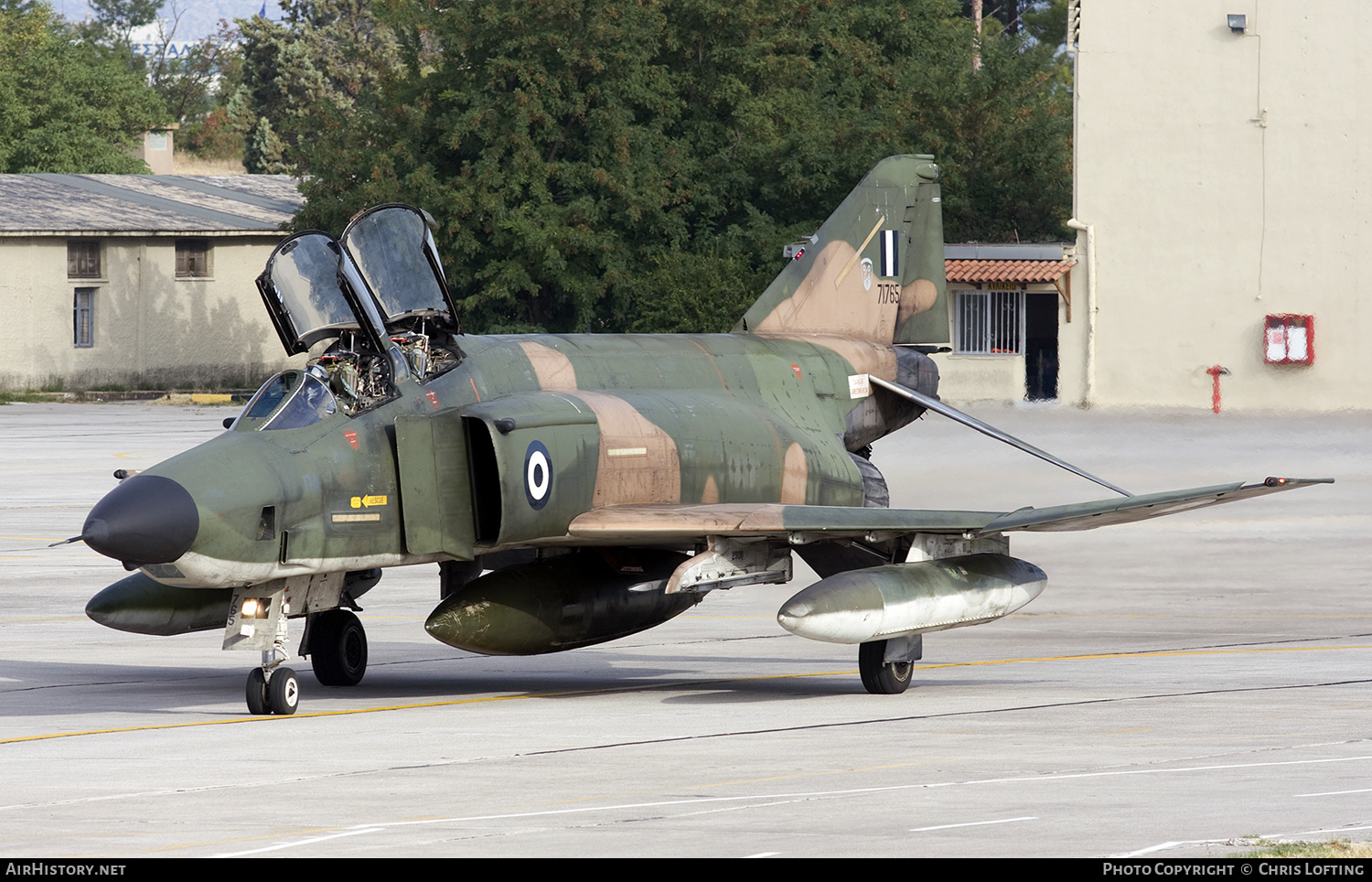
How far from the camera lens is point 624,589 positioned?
1620 centimetres

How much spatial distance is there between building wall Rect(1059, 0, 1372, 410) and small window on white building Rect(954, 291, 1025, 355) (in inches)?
111

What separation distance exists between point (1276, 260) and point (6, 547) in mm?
27653

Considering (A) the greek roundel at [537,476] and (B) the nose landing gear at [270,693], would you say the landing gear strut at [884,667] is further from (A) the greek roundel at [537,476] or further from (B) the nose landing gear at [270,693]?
(B) the nose landing gear at [270,693]

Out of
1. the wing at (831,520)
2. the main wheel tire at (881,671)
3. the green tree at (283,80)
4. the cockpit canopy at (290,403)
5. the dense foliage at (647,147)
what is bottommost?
the main wheel tire at (881,671)

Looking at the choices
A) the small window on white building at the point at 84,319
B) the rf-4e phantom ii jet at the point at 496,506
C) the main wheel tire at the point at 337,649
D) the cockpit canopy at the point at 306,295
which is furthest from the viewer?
the small window on white building at the point at 84,319

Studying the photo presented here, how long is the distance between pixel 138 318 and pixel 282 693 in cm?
4965

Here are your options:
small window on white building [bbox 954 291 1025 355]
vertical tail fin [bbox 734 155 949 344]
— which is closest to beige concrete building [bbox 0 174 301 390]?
small window on white building [bbox 954 291 1025 355]

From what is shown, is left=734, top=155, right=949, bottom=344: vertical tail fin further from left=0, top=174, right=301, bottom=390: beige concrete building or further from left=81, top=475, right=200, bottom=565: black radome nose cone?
left=0, top=174, right=301, bottom=390: beige concrete building

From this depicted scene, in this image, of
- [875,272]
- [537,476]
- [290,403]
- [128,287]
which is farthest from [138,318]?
[537,476]

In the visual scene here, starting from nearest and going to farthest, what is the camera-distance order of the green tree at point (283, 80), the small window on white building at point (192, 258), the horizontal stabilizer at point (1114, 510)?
the horizontal stabilizer at point (1114, 510), the small window on white building at point (192, 258), the green tree at point (283, 80)

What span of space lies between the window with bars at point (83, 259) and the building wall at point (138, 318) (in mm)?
185

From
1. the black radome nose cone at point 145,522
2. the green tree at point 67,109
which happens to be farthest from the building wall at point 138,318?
the black radome nose cone at point 145,522

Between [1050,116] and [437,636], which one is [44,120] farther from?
[437,636]

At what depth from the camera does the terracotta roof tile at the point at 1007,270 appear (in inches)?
1672
